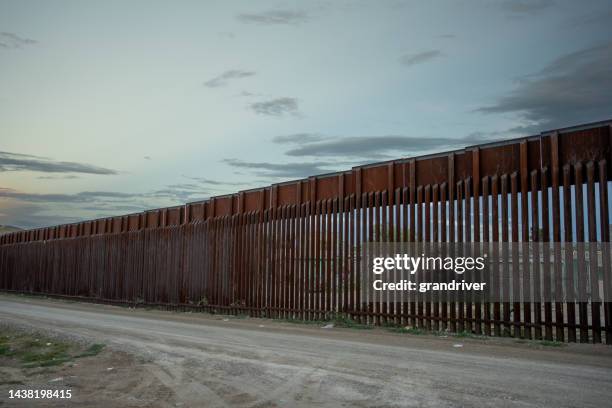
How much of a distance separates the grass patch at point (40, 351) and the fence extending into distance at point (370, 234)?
293 inches

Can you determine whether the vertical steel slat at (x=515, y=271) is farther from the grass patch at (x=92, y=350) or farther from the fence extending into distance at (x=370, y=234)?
the grass patch at (x=92, y=350)

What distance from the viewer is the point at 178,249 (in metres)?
24.5

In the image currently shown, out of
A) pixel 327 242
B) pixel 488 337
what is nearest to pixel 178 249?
pixel 327 242

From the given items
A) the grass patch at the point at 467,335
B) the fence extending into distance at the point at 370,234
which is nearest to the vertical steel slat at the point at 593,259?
the fence extending into distance at the point at 370,234

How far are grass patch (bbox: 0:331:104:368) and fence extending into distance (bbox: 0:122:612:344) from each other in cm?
745

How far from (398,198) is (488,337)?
450cm

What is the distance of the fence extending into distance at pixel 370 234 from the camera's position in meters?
11.2

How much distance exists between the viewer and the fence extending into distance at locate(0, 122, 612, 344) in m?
11.2

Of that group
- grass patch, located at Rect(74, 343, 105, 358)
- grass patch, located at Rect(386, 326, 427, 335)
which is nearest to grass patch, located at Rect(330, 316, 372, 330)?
grass patch, located at Rect(386, 326, 427, 335)

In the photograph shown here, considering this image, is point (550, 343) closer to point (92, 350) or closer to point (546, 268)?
point (546, 268)

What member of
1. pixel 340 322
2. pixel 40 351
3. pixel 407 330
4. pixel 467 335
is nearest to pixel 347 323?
pixel 340 322

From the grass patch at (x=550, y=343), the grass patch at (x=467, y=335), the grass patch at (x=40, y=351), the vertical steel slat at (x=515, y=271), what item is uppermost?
the vertical steel slat at (x=515, y=271)

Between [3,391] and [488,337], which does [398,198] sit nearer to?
[488,337]

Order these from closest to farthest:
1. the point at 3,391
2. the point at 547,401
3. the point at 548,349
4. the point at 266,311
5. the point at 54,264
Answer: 1. the point at 547,401
2. the point at 3,391
3. the point at 548,349
4. the point at 266,311
5. the point at 54,264
